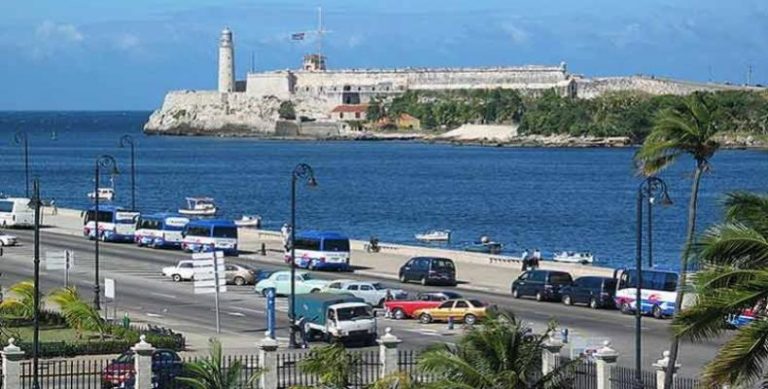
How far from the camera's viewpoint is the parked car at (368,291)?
170 ft

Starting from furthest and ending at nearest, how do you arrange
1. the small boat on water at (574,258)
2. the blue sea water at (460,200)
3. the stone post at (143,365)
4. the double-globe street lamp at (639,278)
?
the blue sea water at (460,200) < the small boat on water at (574,258) < the stone post at (143,365) < the double-globe street lamp at (639,278)

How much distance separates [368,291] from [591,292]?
7.30m

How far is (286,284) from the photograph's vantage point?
54.4 metres

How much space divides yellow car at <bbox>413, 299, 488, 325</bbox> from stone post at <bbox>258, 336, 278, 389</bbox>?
1385 centimetres

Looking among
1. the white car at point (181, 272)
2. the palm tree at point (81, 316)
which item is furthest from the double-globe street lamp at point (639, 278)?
the white car at point (181, 272)

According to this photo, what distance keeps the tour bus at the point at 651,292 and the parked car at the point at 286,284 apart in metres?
9.67

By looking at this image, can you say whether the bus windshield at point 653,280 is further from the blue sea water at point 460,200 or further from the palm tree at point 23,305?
the blue sea water at point 460,200

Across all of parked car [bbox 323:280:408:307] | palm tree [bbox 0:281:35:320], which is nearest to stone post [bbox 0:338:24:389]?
palm tree [bbox 0:281:35:320]

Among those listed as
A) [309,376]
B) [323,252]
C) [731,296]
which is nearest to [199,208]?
[323,252]

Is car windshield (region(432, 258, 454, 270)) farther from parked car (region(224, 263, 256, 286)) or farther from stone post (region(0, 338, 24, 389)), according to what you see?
stone post (region(0, 338, 24, 389))

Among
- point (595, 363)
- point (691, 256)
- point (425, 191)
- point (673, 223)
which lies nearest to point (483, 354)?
point (691, 256)

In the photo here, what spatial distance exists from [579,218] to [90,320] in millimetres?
88580

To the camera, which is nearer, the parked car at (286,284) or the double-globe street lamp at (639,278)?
the double-globe street lamp at (639,278)

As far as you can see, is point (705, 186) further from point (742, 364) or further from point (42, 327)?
point (742, 364)
